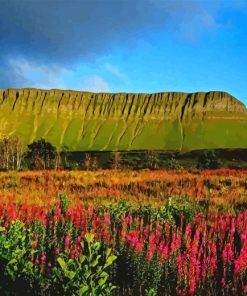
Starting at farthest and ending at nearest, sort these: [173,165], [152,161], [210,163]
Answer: [152,161] → [210,163] → [173,165]

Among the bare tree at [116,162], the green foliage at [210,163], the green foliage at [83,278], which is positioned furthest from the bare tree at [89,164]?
the green foliage at [83,278]

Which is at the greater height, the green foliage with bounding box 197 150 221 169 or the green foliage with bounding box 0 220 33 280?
the green foliage with bounding box 197 150 221 169

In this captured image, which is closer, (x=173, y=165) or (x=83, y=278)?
(x=83, y=278)

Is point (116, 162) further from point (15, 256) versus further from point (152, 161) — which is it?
point (15, 256)

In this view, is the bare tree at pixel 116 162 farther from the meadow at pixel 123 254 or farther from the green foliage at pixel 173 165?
the meadow at pixel 123 254

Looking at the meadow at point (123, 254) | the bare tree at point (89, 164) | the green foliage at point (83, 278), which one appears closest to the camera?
the green foliage at point (83, 278)

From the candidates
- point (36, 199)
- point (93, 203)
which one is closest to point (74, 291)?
point (93, 203)

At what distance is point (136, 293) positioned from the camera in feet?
20.4

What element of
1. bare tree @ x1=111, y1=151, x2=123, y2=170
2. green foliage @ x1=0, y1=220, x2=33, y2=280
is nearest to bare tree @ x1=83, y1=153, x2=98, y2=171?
bare tree @ x1=111, y1=151, x2=123, y2=170

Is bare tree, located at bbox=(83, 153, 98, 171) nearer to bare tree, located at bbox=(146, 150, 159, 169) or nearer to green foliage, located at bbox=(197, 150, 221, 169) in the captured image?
bare tree, located at bbox=(146, 150, 159, 169)

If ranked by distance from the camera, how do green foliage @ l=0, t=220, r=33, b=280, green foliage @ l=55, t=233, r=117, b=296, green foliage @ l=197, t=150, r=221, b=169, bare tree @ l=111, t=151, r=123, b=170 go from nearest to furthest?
green foliage @ l=55, t=233, r=117, b=296
green foliage @ l=0, t=220, r=33, b=280
green foliage @ l=197, t=150, r=221, b=169
bare tree @ l=111, t=151, r=123, b=170

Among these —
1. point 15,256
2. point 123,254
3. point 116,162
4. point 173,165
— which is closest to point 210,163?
point 116,162

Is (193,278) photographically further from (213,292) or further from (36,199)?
(36,199)

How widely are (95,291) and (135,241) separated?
214 centimetres
